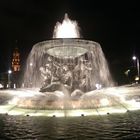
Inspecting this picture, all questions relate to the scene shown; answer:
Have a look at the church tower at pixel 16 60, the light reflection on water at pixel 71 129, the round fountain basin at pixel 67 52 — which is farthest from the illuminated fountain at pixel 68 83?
the church tower at pixel 16 60

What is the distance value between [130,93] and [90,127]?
496 inches

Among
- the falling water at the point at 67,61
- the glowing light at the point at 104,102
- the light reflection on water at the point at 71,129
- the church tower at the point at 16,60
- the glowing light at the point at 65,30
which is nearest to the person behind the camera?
the light reflection on water at the point at 71,129

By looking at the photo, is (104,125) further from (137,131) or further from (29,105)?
(29,105)

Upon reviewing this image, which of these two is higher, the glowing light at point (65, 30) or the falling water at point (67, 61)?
the glowing light at point (65, 30)

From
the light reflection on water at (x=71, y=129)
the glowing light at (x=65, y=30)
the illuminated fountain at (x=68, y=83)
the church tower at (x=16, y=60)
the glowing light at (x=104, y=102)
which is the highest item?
the church tower at (x=16, y=60)

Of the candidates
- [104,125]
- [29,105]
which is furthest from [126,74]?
[104,125]

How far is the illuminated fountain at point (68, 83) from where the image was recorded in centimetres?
2084

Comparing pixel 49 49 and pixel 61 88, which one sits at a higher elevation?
pixel 49 49

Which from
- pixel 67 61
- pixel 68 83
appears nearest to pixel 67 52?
pixel 67 61

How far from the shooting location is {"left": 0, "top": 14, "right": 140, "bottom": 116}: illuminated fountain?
20844mm

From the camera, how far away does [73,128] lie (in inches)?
523

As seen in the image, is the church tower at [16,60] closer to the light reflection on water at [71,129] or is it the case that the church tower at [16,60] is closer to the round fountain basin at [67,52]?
the round fountain basin at [67,52]

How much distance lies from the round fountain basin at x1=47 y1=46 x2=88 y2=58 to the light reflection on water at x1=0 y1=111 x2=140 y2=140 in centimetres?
1072

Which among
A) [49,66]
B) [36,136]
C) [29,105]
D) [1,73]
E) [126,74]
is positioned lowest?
[36,136]
